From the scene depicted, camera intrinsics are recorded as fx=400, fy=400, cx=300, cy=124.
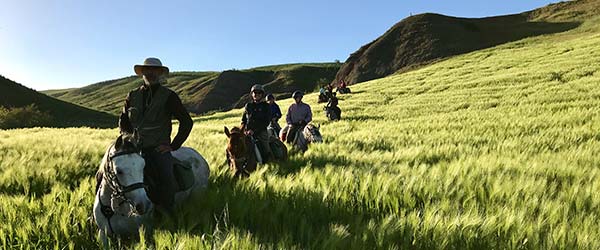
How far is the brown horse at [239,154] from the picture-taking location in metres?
7.99

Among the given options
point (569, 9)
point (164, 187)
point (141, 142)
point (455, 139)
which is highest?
point (569, 9)

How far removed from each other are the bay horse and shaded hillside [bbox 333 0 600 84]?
233 feet

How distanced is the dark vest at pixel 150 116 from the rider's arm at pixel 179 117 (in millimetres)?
92

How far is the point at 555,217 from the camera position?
3822mm

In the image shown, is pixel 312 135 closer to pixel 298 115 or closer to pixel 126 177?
pixel 298 115

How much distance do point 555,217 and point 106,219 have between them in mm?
4459

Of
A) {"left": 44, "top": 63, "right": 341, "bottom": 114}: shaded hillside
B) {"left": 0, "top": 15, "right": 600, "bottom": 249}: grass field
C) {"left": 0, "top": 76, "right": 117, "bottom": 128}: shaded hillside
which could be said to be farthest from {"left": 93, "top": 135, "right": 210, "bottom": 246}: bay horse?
{"left": 44, "top": 63, "right": 341, "bottom": 114}: shaded hillside

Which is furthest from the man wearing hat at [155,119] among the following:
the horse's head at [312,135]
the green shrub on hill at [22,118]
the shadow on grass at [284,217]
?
the green shrub on hill at [22,118]

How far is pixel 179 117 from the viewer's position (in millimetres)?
5395

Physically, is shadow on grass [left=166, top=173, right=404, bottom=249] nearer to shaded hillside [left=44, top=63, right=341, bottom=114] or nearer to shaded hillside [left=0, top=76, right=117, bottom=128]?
shaded hillside [left=0, top=76, right=117, bottom=128]

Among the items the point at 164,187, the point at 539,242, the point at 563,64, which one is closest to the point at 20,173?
the point at 164,187

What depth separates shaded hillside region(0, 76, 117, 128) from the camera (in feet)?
169

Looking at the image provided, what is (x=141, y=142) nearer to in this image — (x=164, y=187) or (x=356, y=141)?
(x=164, y=187)

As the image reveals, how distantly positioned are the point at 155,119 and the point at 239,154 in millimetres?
3151
